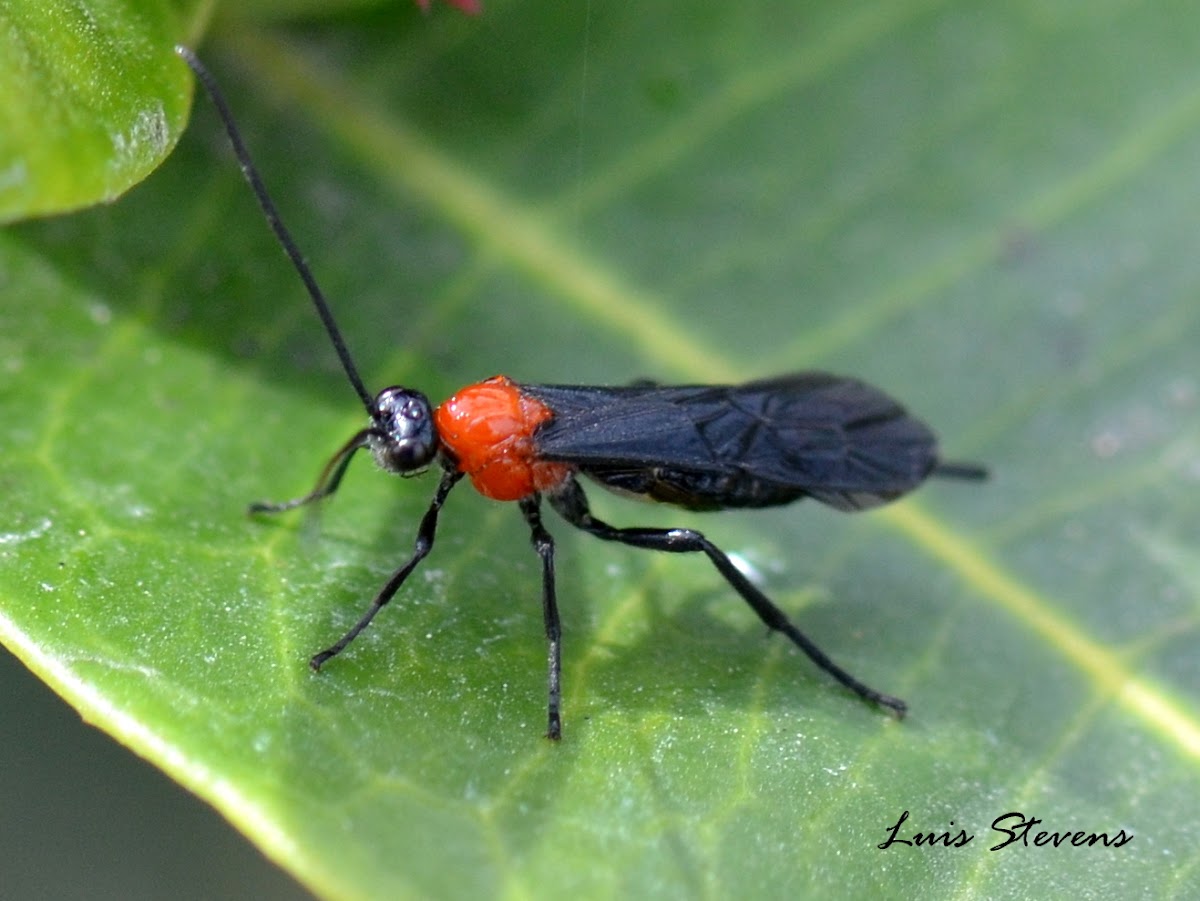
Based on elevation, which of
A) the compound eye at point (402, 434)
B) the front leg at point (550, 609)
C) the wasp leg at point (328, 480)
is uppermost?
the compound eye at point (402, 434)

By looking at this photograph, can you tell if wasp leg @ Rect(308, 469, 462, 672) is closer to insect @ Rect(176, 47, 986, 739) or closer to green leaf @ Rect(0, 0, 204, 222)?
insect @ Rect(176, 47, 986, 739)

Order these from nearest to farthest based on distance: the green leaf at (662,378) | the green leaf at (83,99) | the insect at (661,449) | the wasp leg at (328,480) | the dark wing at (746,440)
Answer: the green leaf at (83,99), the green leaf at (662,378), the wasp leg at (328,480), the insect at (661,449), the dark wing at (746,440)

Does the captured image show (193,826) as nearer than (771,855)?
No

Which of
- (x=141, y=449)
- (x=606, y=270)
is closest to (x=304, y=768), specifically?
(x=141, y=449)

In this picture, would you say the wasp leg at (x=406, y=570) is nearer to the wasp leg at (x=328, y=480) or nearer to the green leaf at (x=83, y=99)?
the wasp leg at (x=328, y=480)

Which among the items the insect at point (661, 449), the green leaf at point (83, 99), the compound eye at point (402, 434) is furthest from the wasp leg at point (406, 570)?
the green leaf at point (83, 99)

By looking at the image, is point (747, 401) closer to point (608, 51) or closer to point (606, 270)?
point (606, 270)

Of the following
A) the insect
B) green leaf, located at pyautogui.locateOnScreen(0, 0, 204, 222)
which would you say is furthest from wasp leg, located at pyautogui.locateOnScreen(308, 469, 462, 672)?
green leaf, located at pyautogui.locateOnScreen(0, 0, 204, 222)
